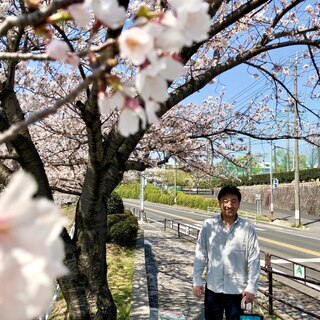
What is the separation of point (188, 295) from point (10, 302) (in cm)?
742

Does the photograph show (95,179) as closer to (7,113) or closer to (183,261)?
(7,113)

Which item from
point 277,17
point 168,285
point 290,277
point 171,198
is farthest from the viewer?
point 171,198

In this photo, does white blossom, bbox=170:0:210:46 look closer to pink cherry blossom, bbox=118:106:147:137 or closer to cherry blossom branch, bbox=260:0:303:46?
pink cherry blossom, bbox=118:106:147:137

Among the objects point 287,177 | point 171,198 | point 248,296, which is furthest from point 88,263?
point 171,198

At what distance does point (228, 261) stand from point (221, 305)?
441 millimetres

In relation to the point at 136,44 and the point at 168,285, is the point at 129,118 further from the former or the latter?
the point at 168,285

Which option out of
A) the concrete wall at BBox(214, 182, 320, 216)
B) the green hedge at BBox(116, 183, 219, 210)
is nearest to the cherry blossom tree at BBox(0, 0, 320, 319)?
the concrete wall at BBox(214, 182, 320, 216)

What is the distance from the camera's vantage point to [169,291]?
25.3ft

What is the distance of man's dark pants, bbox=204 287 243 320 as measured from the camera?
354 cm

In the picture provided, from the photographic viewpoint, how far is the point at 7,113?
11.7 feet

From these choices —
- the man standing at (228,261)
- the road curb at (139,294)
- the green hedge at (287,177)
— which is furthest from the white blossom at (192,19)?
the green hedge at (287,177)

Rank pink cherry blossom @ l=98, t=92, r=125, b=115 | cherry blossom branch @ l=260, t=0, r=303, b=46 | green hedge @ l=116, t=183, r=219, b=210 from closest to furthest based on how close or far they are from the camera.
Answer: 1. pink cherry blossom @ l=98, t=92, r=125, b=115
2. cherry blossom branch @ l=260, t=0, r=303, b=46
3. green hedge @ l=116, t=183, r=219, b=210

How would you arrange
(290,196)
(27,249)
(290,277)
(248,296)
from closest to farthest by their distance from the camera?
(27,249)
(248,296)
(290,277)
(290,196)

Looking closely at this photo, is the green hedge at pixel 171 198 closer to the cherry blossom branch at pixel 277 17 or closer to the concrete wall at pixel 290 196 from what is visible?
the concrete wall at pixel 290 196
